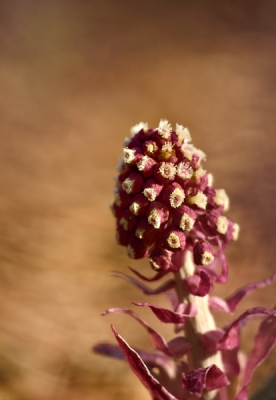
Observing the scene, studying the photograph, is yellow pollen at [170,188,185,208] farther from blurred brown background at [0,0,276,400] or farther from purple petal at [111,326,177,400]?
blurred brown background at [0,0,276,400]

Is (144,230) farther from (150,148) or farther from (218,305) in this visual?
(218,305)

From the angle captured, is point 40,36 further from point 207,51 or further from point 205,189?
point 205,189

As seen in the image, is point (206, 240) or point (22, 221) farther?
point (22, 221)

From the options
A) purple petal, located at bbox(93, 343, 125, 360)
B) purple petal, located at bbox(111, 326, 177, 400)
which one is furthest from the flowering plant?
purple petal, located at bbox(93, 343, 125, 360)

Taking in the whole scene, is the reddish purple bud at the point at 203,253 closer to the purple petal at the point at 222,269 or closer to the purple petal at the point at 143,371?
the purple petal at the point at 222,269

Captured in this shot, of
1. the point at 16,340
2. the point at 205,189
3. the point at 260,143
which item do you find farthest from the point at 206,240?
the point at 260,143
